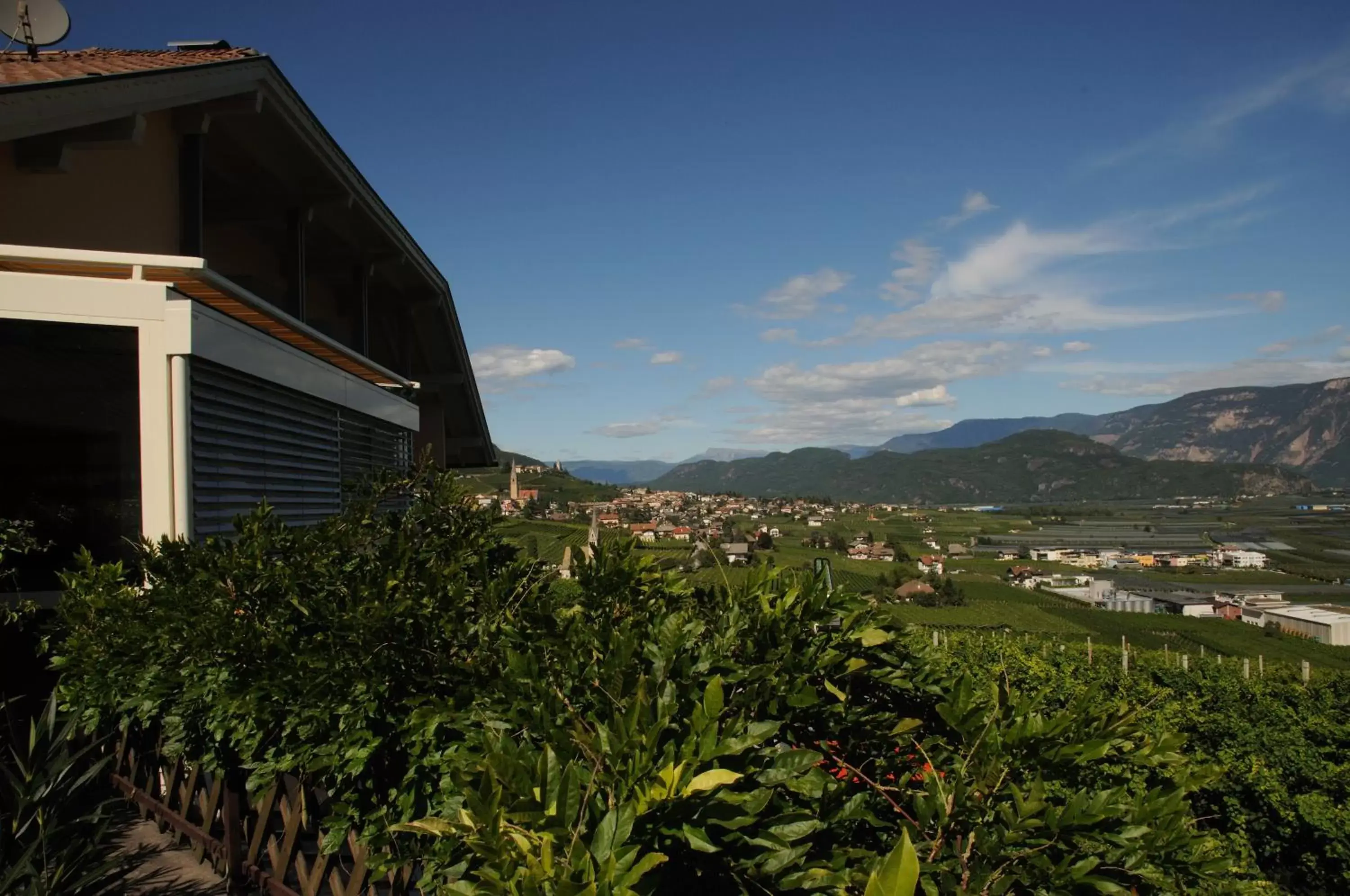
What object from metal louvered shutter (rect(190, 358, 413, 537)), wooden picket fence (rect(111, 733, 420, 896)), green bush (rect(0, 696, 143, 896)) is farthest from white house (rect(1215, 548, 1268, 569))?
green bush (rect(0, 696, 143, 896))

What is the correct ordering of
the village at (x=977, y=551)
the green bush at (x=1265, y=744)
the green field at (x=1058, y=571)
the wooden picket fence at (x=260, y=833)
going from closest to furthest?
1. the wooden picket fence at (x=260, y=833)
2. the green field at (x=1058, y=571)
3. the green bush at (x=1265, y=744)
4. the village at (x=977, y=551)

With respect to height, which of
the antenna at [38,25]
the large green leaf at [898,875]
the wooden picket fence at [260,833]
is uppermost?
the antenna at [38,25]

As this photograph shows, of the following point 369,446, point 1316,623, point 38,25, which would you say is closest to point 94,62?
point 38,25

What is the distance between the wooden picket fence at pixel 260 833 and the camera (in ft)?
8.41

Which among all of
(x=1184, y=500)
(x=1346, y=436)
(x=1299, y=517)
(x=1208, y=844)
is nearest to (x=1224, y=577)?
(x=1299, y=517)

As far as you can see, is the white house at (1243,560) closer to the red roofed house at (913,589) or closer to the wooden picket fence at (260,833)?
the red roofed house at (913,589)

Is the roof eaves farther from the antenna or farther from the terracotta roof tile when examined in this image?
the antenna

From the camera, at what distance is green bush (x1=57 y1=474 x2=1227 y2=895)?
1.45m

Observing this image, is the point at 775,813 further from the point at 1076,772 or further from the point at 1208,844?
the point at 1208,844

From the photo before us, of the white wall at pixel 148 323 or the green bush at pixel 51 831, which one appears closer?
the green bush at pixel 51 831

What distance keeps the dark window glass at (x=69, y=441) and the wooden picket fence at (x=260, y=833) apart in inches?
71.5

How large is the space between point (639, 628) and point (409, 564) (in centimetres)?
125

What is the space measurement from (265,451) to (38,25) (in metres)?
4.32

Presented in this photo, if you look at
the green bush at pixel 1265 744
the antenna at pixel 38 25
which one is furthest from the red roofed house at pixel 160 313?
the green bush at pixel 1265 744
